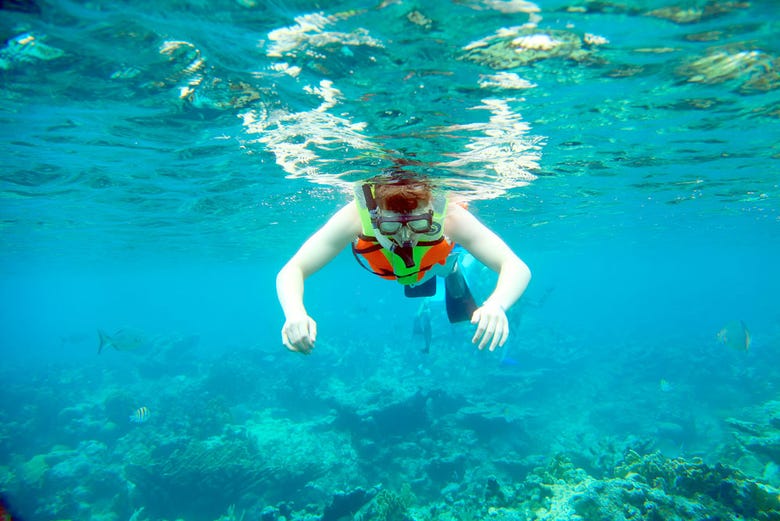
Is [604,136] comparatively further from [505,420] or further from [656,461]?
[505,420]

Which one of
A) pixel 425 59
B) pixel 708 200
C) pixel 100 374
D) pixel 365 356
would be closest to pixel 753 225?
pixel 708 200

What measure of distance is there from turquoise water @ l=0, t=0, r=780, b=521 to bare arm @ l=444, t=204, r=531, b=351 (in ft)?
9.37

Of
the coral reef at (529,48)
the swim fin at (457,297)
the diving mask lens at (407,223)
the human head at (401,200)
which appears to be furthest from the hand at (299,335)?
the coral reef at (529,48)

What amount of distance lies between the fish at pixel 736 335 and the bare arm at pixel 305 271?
1215cm

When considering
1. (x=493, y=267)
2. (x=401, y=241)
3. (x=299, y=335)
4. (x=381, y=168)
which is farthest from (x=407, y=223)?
(x=381, y=168)

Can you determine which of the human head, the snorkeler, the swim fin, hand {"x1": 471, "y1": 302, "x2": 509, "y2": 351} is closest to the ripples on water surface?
the human head

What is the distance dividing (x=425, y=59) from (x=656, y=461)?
868 centimetres

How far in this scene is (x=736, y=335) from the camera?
10867 mm

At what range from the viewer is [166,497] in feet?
37.3

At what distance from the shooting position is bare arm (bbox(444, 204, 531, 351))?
124 inches

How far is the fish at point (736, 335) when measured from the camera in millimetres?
10682

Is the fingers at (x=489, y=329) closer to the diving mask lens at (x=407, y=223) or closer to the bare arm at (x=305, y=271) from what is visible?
the diving mask lens at (x=407, y=223)

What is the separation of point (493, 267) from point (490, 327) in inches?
52.2

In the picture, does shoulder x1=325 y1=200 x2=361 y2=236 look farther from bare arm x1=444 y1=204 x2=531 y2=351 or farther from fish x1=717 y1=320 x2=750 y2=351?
fish x1=717 y1=320 x2=750 y2=351
